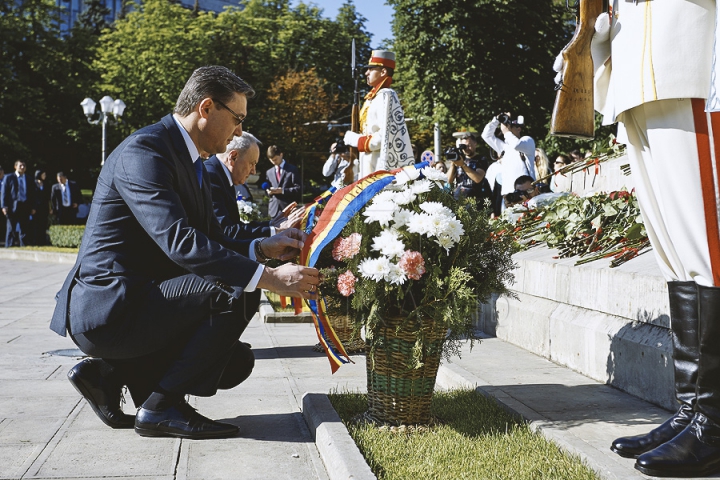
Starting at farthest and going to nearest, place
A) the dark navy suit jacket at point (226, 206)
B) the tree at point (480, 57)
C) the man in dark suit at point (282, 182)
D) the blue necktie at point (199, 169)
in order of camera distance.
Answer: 1. the tree at point (480, 57)
2. the man in dark suit at point (282, 182)
3. the dark navy suit jacket at point (226, 206)
4. the blue necktie at point (199, 169)

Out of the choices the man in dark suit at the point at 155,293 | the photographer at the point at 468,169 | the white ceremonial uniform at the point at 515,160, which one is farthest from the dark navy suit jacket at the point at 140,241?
the white ceremonial uniform at the point at 515,160

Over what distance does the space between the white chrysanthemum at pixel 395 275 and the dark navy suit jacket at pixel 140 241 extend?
2.06ft

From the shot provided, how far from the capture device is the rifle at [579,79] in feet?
11.8

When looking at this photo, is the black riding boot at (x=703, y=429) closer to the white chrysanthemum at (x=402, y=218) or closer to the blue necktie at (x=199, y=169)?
the white chrysanthemum at (x=402, y=218)

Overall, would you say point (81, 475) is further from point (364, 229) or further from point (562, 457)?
point (562, 457)

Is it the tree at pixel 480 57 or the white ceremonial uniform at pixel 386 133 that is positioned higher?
the tree at pixel 480 57

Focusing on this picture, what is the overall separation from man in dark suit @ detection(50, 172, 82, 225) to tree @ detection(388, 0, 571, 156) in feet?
42.9

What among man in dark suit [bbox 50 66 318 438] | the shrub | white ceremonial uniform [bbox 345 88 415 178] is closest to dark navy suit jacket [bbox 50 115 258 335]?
man in dark suit [bbox 50 66 318 438]

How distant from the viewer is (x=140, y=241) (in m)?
4.09

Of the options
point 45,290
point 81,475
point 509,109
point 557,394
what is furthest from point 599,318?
point 509,109

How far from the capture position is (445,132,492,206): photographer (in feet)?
35.4

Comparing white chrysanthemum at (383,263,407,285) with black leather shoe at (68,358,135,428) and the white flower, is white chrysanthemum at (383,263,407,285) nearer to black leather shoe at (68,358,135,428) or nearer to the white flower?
the white flower

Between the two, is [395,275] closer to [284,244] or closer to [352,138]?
[284,244]

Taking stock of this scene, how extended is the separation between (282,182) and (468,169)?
12.3ft
